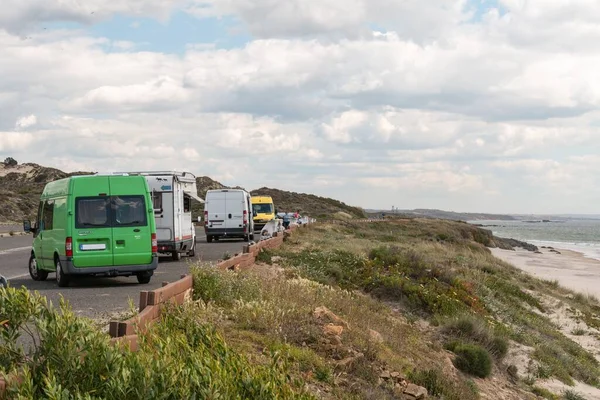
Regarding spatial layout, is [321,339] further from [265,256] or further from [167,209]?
[167,209]

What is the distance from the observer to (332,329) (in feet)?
33.3

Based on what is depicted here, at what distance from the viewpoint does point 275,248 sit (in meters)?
24.1

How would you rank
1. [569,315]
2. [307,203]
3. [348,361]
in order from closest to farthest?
[348,361] < [569,315] < [307,203]

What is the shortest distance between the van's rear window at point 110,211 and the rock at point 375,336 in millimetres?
6513

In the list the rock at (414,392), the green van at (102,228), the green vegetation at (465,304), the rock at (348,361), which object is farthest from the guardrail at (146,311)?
the green vegetation at (465,304)

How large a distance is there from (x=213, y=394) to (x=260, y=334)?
400 cm

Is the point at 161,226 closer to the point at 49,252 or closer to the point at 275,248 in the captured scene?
the point at 275,248

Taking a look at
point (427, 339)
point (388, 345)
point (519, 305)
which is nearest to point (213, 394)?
point (388, 345)

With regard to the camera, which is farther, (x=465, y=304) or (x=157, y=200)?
(x=157, y=200)

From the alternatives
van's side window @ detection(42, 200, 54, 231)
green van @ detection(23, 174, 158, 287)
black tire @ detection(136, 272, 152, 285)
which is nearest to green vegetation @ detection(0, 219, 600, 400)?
black tire @ detection(136, 272, 152, 285)

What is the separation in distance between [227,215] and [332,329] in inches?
1027

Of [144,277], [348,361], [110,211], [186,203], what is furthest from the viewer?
[186,203]

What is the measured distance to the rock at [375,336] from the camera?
1127 centimetres

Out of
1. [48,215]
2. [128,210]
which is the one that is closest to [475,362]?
[128,210]
